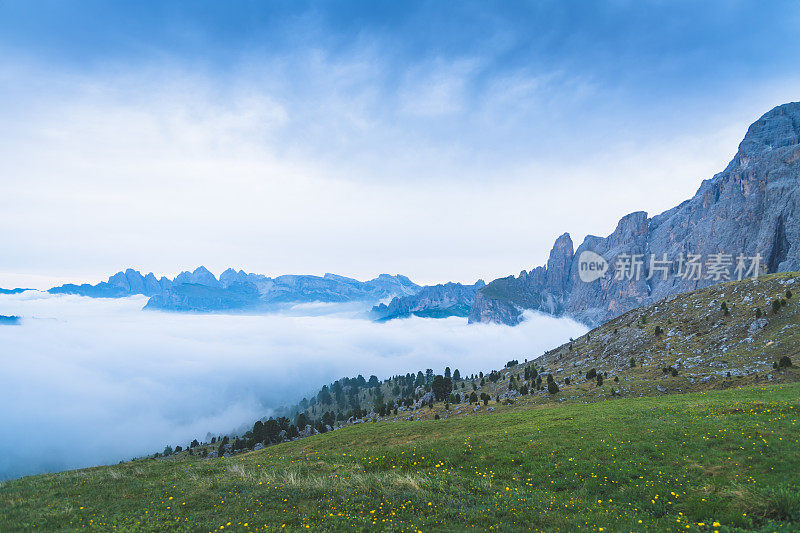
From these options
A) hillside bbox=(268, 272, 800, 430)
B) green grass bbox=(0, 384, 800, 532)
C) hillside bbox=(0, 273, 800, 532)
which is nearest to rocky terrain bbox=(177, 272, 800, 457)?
hillside bbox=(268, 272, 800, 430)

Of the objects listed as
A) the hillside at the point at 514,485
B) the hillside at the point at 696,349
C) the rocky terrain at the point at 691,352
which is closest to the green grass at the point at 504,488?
the hillside at the point at 514,485

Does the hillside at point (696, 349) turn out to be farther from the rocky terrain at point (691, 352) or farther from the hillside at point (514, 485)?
the hillside at point (514, 485)

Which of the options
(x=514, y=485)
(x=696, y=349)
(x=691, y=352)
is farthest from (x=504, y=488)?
(x=696, y=349)

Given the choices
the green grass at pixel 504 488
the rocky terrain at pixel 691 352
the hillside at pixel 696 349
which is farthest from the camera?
the hillside at pixel 696 349

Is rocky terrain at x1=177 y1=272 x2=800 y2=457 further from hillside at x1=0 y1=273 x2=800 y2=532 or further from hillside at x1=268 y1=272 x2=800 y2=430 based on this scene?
hillside at x1=0 y1=273 x2=800 y2=532

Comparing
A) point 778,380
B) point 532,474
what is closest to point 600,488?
point 532,474

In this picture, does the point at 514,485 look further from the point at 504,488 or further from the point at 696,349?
the point at 696,349

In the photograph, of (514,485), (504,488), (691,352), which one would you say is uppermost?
(504,488)

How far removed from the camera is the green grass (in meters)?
16.3

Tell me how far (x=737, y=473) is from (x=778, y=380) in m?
51.9

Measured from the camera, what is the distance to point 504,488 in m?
20.8

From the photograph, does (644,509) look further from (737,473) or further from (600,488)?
(737,473)

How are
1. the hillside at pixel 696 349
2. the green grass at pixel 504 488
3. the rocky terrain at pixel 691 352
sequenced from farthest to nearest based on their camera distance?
the hillside at pixel 696 349
the rocky terrain at pixel 691 352
the green grass at pixel 504 488

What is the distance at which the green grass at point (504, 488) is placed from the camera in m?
16.3
